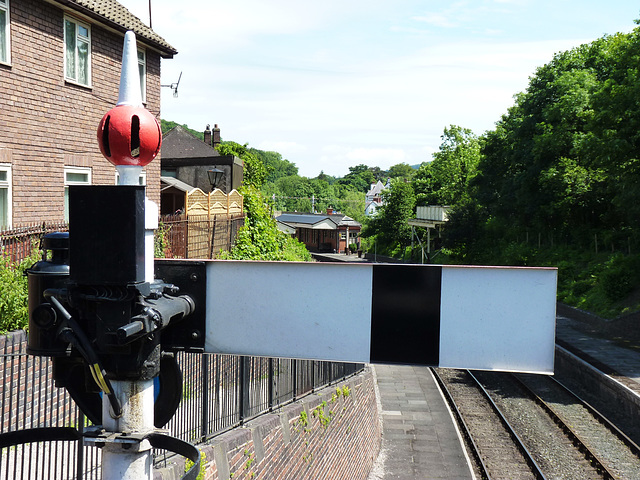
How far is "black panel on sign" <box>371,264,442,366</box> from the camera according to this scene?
202 centimetres

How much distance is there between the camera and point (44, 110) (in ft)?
47.2

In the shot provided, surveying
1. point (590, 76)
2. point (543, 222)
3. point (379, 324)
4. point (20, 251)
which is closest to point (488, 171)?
point (543, 222)

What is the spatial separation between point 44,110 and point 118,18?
3.48 m

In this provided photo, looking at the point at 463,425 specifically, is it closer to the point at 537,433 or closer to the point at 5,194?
the point at 537,433

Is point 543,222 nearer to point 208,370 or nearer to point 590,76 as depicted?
point 590,76

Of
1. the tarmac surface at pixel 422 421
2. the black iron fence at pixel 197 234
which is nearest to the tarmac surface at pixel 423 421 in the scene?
the tarmac surface at pixel 422 421

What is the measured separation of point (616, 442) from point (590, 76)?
2722 centimetres

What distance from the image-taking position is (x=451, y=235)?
5544 cm

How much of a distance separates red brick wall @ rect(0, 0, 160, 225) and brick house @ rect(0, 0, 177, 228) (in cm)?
2

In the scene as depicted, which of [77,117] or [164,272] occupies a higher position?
[77,117]

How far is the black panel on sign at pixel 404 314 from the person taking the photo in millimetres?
2020

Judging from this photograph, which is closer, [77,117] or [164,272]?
[164,272]

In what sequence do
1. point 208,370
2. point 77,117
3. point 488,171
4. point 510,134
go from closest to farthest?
point 208,370, point 77,117, point 510,134, point 488,171

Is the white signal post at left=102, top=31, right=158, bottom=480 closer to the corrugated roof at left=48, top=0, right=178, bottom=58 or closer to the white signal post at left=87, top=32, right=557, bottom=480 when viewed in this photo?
the white signal post at left=87, top=32, right=557, bottom=480
